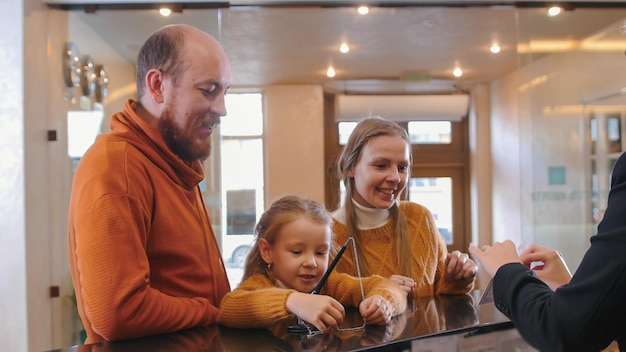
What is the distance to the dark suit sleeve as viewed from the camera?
80cm

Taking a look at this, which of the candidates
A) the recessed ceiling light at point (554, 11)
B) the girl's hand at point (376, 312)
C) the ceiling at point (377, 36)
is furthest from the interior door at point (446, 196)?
the girl's hand at point (376, 312)

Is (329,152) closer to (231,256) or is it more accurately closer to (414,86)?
(414,86)

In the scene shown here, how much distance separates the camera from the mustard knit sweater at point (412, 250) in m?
1.55

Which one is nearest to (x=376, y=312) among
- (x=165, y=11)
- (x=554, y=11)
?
(x=165, y=11)

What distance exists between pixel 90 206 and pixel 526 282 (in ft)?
→ 2.40

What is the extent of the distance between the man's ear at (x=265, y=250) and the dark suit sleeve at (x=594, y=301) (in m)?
0.54

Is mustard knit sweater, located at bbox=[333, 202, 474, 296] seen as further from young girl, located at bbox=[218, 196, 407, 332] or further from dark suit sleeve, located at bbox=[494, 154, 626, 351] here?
dark suit sleeve, located at bbox=[494, 154, 626, 351]

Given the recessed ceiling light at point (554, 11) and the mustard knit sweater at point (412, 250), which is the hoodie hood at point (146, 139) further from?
the recessed ceiling light at point (554, 11)

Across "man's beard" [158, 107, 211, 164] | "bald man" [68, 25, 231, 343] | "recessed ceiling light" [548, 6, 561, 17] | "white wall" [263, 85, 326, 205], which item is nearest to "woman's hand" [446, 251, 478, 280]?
"bald man" [68, 25, 231, 343]

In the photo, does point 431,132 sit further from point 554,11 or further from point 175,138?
point 175,138

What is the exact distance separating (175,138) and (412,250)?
77 cm

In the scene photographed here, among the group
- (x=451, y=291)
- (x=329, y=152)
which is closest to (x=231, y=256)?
(x=451, y=291)

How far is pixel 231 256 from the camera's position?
3.99 m

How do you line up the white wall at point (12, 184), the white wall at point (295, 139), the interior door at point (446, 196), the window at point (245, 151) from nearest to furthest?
the white wall at point (12, 184) → the window at point (245, 151) → the white wall at point (295, 139) → the interior door at point (446, 196)
